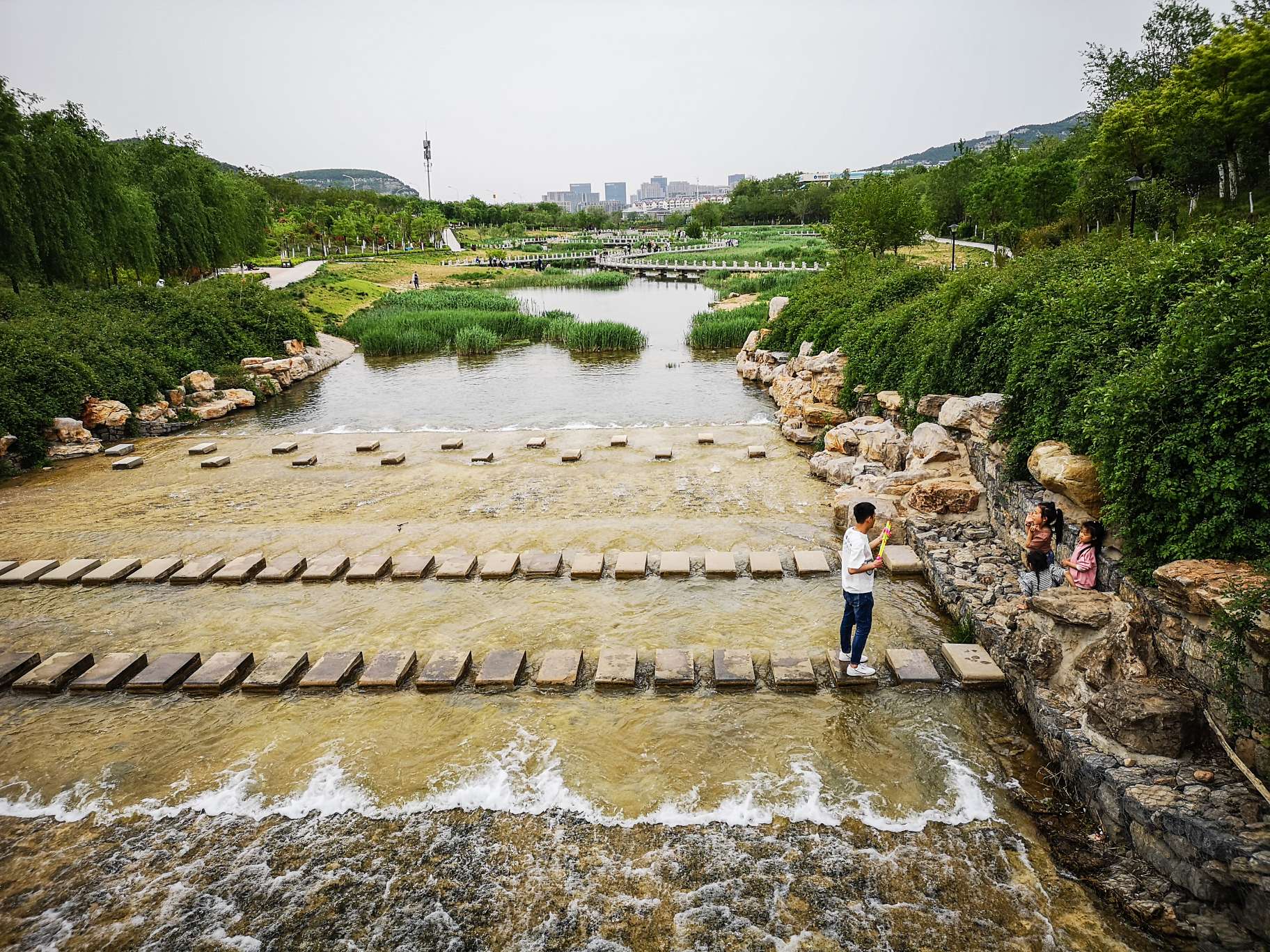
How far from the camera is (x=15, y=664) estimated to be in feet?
24.0

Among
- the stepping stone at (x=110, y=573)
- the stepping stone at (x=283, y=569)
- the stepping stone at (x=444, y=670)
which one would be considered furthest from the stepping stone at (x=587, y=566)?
the stepping stone at (x=110, y=573)

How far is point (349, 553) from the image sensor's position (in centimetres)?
1006

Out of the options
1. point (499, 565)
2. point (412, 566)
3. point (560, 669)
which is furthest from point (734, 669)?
point (412, 566)

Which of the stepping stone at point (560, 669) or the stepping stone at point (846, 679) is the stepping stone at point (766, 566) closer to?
the stepping stone at point (846, 679)

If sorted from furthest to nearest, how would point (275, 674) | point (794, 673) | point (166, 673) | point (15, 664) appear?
1. point (15, 664)
2. point (166, 673)
3. point (275, 674)
4. point (794, 673)

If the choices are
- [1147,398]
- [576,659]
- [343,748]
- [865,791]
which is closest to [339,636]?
[343,748]

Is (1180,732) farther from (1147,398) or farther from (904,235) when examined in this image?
(904,235)

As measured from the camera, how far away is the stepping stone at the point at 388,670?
270 inches

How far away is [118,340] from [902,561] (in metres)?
21.4

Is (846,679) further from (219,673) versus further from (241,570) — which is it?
(241,570)

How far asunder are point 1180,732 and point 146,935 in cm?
694

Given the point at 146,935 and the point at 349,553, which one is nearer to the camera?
the point at 146,935

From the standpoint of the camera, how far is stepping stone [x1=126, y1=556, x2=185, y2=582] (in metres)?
9.40

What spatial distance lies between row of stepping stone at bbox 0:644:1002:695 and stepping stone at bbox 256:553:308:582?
73.1 inches
